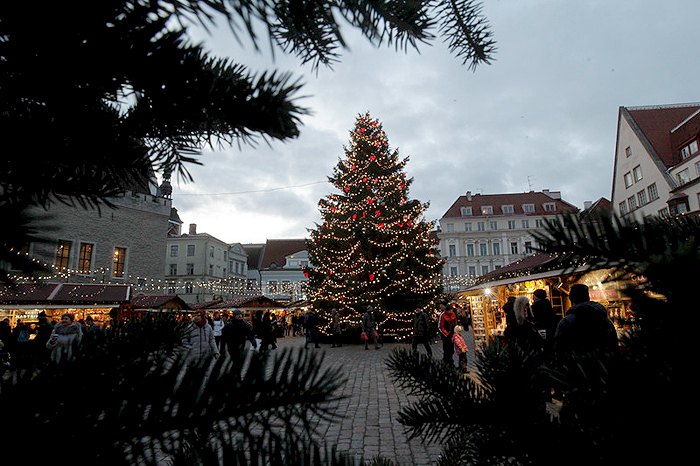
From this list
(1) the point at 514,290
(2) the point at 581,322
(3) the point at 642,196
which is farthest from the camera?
(3) the point at 642,196

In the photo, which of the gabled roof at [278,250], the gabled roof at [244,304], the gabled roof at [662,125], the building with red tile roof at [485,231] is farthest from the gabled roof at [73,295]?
the building with red tile roof at [485,231]

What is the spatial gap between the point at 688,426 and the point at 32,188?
992 mm

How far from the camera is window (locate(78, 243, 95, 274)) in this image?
21439 mm

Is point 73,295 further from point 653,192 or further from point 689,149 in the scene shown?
point 653,192

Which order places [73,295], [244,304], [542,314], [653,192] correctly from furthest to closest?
[653,192] → [244,304] → [73,295] → [542,314]

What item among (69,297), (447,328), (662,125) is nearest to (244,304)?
(69,297)

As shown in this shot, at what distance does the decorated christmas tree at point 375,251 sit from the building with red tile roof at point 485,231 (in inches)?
1402

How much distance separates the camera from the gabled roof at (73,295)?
1358cm

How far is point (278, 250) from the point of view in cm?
5603

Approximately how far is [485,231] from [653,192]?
2689cm

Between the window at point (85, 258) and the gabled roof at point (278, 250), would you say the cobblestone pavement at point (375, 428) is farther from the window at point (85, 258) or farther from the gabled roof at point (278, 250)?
the gabled roof at point (278, 250)

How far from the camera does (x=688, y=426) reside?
1.46 ft

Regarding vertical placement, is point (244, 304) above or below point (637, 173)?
below

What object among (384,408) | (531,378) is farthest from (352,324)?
(531,378)
